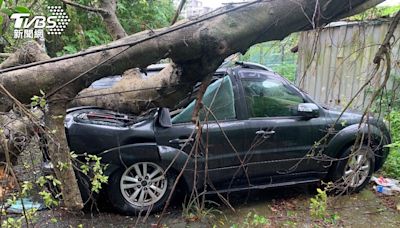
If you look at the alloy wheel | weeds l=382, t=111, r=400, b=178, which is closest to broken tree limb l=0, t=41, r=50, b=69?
the alloy wheel

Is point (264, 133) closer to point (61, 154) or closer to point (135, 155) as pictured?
point (135, 155)

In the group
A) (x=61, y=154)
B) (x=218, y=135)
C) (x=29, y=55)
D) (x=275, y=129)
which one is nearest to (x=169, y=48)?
(x=61, y=154)

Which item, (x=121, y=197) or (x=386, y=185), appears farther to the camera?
(x=386, y=185)

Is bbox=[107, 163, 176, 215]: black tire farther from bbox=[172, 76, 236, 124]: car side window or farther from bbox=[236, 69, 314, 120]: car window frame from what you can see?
bbox=[236, 69, 314, 120]: car window frame

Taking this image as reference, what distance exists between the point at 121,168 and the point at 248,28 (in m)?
2.74

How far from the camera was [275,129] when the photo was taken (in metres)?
4.72

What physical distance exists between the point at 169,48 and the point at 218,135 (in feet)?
7.95

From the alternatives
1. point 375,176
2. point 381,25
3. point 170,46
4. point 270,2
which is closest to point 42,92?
point 170,46

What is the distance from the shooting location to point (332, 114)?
5.05 meters

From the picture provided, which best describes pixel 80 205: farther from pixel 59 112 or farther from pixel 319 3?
pixel 319 3

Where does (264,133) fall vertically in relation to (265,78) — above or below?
below

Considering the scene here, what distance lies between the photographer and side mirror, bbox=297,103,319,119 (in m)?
4.80

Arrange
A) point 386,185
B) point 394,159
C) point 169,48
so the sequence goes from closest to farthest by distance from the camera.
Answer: point 169,48
point 386,185
point 394,159

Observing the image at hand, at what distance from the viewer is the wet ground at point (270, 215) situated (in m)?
4.32
